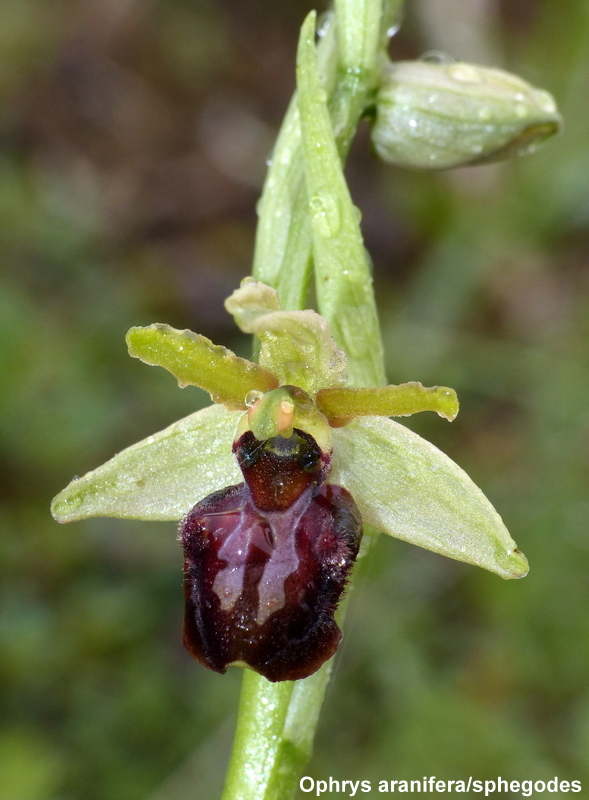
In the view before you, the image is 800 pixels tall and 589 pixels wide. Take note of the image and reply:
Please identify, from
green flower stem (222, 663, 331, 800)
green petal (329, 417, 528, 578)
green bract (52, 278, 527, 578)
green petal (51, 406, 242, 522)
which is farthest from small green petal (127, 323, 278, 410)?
green flower stem (222, 663, 331, 800)

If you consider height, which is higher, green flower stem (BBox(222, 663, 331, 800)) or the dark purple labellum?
the dark purple labellum

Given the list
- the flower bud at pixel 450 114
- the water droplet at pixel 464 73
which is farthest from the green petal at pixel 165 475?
the water droplet at pixel 464 73

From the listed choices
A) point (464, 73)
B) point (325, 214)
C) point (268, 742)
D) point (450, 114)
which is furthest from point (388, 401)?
point (464, 73)

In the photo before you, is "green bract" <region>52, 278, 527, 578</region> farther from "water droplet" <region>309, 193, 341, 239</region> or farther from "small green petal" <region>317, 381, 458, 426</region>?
"water droplet" <region>309, 193, 341, 239</region>

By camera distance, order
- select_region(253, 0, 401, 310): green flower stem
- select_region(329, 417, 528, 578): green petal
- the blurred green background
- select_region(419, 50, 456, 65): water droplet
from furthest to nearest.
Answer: the blurred green background < select_region(419, 50, 456, 65): water droplet < select_region(253, 0, 401, 310): green flower stem < select_region(329, 417, 528, 578): green petal

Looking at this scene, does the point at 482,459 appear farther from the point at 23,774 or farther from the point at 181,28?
the point at 181,28

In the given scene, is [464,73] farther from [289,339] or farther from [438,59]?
[289,339]

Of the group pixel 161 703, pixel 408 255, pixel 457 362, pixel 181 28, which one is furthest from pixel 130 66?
pixel 161 703
